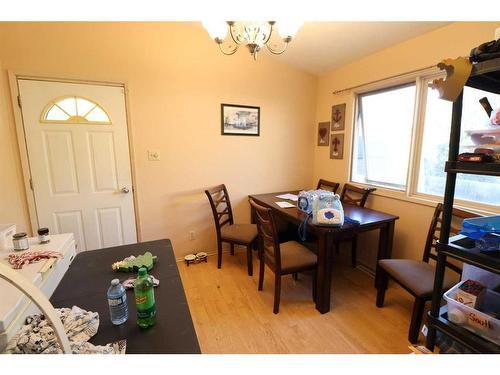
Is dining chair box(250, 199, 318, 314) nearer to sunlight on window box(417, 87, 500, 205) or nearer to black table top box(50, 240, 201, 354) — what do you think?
black table top box(50, 240, 201, 354)

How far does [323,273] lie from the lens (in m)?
1.85

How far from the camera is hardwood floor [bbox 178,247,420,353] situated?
1.60 meters

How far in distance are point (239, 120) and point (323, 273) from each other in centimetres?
194

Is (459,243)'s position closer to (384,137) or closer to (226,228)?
(384,137)

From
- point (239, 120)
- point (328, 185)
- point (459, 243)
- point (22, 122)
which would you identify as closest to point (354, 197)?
point (328, 185)

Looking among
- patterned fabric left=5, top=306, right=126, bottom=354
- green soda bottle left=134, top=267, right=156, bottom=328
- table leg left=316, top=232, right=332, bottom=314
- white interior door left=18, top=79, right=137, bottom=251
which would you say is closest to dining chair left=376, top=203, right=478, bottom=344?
table leg left=316, top=232, right=332, bottom=314

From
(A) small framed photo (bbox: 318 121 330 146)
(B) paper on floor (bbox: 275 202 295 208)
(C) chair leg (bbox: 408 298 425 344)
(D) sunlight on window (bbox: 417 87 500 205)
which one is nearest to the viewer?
(C) chair leg (bbox: 408 298 425 344)

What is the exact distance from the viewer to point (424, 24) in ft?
6.08

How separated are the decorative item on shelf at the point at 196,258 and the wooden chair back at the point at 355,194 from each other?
180 centimetres

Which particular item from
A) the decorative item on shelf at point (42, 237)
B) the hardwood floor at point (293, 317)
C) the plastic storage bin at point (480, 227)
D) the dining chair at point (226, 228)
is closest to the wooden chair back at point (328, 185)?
the hardwood floor at point (293, 317)

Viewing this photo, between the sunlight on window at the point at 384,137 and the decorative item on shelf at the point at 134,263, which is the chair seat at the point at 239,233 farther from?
the sunlight on window at the point at 384,137

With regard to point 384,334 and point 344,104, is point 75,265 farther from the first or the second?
point 344,104
